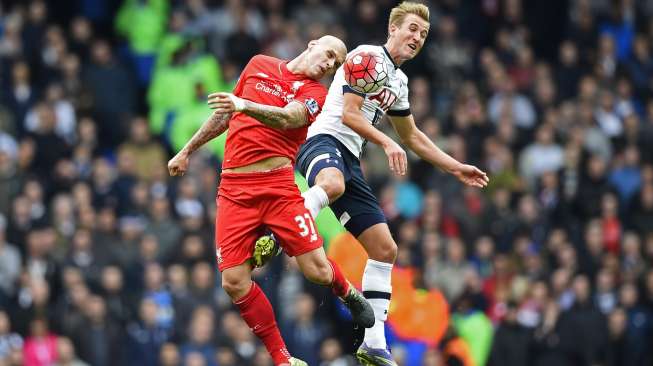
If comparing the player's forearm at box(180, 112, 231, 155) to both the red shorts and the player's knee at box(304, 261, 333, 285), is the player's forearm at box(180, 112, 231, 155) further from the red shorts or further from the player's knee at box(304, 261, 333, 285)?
the player's knee at box(304, 261, 333, 285)

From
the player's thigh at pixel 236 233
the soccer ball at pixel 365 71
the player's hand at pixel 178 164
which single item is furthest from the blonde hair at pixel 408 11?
the player's hand at pixel 178 164

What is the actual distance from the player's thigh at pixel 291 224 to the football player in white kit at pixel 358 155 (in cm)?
11

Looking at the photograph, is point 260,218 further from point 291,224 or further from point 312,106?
point 312,106

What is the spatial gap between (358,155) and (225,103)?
5.79 ft

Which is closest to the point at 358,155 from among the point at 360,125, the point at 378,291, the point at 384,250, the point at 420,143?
the point at 420,143

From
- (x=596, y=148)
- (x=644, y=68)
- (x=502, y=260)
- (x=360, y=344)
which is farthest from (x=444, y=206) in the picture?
(x=360, y=344)

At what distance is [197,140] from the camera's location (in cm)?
1105

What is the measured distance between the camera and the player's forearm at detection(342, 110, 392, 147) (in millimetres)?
10953

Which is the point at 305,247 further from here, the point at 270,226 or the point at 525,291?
the point at 525,291

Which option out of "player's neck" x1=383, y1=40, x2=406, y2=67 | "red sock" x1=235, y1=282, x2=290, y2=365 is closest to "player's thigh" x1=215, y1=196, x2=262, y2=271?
"red sock" x1=235, y1=282, x2=290, y2=365

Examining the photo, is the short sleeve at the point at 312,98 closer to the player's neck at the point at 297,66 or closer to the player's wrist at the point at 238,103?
the player's neck at the point at 297,66

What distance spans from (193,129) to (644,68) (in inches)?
301

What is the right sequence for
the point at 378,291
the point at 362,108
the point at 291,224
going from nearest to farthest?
the point at 291,224
the point at 362,108
the point at 378,291

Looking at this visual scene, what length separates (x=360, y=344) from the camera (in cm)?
1189
